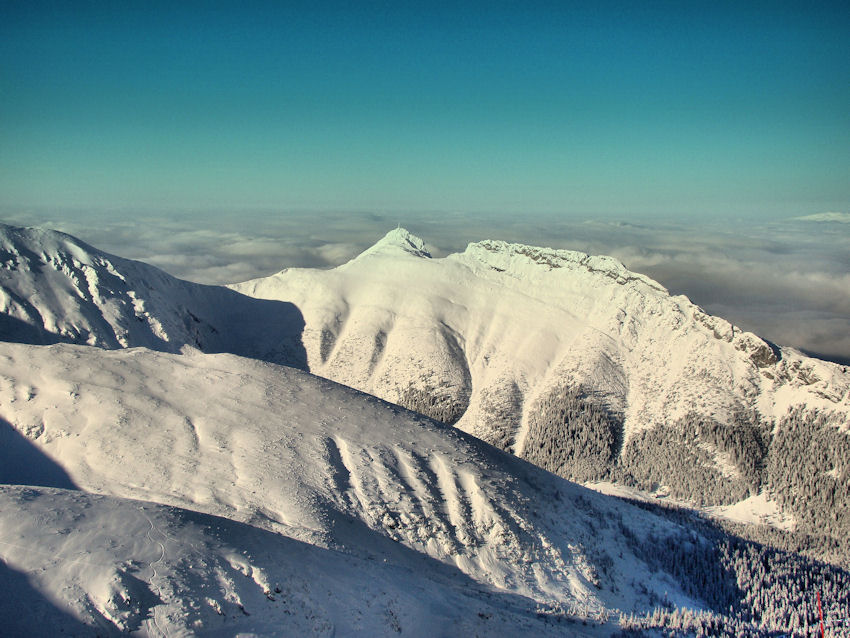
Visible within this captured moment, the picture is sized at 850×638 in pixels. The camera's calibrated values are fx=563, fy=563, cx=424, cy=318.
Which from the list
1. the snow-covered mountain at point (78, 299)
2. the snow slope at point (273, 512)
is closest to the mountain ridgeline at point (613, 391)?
the snow-covered mountain at point (78, 299)

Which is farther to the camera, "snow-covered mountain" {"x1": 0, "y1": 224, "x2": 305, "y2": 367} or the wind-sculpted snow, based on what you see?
"snow-covered mountain" {"x1": 0, "y1": 224, "x2": 305, "y2": 367}

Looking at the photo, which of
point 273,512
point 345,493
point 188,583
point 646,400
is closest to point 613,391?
point 646,400

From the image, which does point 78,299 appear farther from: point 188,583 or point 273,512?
point 188,583

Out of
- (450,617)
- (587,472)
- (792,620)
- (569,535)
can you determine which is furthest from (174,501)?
(587,472)

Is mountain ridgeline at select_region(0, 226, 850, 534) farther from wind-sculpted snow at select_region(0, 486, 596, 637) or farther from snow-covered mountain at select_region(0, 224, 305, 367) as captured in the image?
wind-sculpted snow at select_region(0, 486, 596, 637)

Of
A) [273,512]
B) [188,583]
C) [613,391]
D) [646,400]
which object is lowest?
[646,400]

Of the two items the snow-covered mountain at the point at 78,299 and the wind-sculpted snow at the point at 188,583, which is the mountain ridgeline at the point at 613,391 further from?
the wind-sculpted snow at the point at 188,583

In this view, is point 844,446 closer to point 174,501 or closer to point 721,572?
point 721,572

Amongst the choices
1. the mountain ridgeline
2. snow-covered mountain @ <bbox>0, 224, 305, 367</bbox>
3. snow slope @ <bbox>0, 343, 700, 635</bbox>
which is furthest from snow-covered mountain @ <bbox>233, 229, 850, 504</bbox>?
snow slope @ <bbox>0, 343, 700, 635</bbox>
